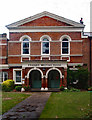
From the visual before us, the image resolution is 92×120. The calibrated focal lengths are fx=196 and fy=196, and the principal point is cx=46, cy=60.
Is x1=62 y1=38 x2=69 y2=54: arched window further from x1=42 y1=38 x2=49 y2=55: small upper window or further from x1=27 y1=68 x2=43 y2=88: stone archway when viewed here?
x1=27 y1=68 x2=43 y2=88: stone archway

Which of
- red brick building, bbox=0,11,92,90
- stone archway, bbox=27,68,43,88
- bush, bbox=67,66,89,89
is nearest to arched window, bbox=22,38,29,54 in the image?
red brick building, bbox=0,11,92,90

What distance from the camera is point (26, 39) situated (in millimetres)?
27672

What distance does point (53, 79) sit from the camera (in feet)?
86.8

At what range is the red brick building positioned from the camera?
2683cm

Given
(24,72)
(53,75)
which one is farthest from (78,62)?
(24,72)

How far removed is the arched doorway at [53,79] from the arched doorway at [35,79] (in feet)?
4.84

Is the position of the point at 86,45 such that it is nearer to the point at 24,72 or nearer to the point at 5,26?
the point at 24,72

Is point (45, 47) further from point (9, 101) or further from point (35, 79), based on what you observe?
point (9, 101)

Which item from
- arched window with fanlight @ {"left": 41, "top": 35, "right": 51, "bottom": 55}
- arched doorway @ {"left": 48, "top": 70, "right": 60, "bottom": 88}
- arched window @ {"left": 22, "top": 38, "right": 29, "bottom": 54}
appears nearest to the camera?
arched doorway @ {"left": 48, "top": 70, "right": 60, "bottom": 88}

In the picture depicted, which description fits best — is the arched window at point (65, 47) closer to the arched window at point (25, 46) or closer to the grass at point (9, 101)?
the arched window at point (25, 46)

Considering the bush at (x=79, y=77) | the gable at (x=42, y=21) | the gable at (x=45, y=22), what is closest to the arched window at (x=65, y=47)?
the gable at (x=42, y=21)

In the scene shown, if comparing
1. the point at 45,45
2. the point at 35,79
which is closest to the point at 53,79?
the point at 35,79

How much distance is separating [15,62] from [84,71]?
9.59 metres

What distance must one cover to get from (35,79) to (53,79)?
8.01 ft
